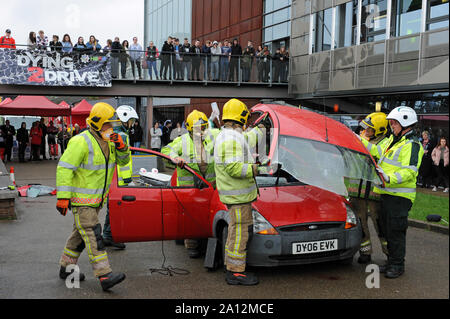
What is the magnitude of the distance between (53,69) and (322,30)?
37.6 feet

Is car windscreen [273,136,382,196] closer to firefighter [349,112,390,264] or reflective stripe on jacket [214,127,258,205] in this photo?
reflective stripe on jacket [214,127,258,205]

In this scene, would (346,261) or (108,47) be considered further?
(108,47)

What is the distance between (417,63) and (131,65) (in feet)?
37.4

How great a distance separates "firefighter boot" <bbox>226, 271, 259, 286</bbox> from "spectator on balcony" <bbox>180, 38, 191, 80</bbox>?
1615 centimetres

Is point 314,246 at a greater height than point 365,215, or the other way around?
point 365,215

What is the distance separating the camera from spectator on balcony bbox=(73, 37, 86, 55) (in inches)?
744

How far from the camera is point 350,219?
5.38m

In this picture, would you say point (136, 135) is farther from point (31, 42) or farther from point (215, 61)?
point (31, 42)

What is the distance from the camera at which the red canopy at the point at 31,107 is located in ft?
70.5

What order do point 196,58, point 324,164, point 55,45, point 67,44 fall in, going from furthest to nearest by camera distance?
point 196,58, point 67,44, point 55,45, point 324,164

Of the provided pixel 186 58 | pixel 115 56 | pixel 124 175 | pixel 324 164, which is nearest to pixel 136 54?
pixel 115 56

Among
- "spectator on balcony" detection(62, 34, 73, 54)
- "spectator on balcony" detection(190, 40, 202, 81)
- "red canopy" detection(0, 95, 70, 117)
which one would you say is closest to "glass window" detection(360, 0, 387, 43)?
"spectator on balcony" detection(190, 40, 202, 81)

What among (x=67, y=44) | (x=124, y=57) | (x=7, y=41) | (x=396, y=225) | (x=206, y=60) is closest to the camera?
(x=396, y=225)

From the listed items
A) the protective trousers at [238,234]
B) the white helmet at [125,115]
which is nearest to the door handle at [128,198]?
the protective trousers at [238,234]
